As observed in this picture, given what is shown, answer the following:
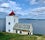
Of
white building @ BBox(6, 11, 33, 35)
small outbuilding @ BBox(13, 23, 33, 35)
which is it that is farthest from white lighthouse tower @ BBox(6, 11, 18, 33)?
small outbuilding @ BBox(13, 23, 33, 35)

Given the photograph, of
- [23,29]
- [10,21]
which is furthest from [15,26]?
[23,29]

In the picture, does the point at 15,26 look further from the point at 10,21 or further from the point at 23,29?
the point at 23,29

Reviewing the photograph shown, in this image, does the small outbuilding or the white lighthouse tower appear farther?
the white lighthouse tower

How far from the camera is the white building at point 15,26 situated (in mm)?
17966

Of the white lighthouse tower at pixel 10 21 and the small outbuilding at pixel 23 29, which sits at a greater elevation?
the white lighthouse tower at pixel 10 21

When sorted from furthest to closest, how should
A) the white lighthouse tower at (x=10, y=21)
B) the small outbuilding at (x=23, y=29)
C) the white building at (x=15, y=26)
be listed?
the white lighthouse tower at (x=10, y=21), the white building at (x=15, y=26), the small outbuilding at (x=23, y=29)

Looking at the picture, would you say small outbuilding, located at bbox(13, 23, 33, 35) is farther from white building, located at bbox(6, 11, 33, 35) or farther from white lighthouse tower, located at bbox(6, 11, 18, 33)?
white lighthouse tower, located at bbox(6, 11, 18, 33)

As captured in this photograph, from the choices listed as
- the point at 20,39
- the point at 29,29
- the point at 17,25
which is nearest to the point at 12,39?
the point at 20,39

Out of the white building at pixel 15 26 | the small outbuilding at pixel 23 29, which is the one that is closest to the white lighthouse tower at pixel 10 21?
the white building at pixel 15 26

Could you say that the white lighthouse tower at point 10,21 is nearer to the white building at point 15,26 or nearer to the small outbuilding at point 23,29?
the white building at point 15,26

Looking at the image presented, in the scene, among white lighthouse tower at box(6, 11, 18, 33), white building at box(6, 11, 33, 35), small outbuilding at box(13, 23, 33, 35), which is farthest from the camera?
white lighthouse tower at box(6, 11, 18, 33)

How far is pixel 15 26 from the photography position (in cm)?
1931

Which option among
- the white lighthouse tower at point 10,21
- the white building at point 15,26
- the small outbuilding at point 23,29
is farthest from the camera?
the white lighthouse tower at point 10,21

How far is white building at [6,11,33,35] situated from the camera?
58.9ft
